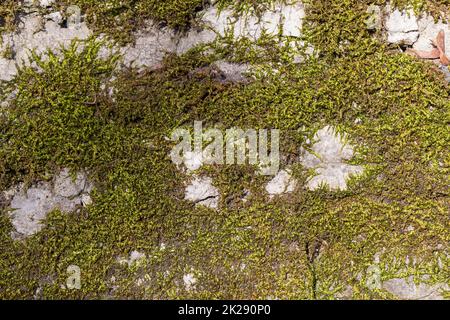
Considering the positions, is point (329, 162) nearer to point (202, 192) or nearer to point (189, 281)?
point (202, 192)

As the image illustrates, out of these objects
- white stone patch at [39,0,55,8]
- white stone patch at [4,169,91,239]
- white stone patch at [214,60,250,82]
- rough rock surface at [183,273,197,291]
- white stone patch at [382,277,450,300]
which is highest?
white stone patch at [39,0,55,8]

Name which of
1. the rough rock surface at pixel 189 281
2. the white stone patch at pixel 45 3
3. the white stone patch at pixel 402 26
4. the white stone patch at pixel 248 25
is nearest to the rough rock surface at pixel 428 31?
the white stone patch at pixel 402 26

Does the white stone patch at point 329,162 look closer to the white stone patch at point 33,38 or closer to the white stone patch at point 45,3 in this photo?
the white stone patch at point 33,38

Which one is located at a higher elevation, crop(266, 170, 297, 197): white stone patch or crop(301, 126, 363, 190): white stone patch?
crop(301, 126, 363, 190): white stone patch

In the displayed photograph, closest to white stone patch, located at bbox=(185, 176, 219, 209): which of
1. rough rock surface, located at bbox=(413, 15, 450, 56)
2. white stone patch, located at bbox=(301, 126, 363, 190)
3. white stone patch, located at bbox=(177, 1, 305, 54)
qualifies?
white stone patch, located at bbox=(301, 126, 363, 190)
